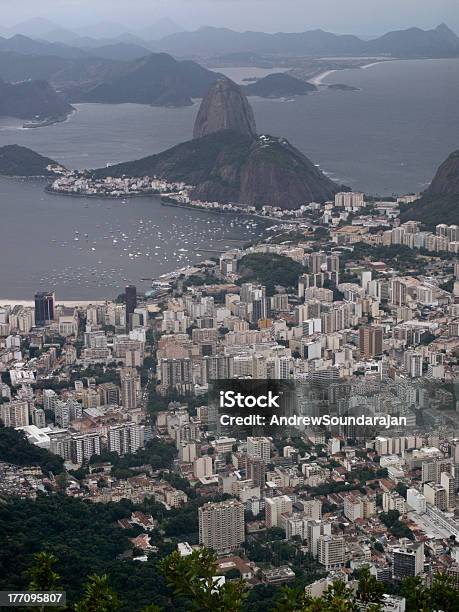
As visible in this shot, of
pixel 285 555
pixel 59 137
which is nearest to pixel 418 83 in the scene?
pixel 59 137

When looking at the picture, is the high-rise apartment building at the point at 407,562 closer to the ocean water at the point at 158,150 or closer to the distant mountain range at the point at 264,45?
the ocean water at the point at 158,150

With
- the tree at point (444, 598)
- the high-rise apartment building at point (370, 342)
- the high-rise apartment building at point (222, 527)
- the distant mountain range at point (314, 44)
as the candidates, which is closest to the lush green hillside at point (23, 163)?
the high-rise apartment building at point (370, 342)

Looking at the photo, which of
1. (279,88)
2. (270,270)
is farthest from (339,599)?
(279,88)

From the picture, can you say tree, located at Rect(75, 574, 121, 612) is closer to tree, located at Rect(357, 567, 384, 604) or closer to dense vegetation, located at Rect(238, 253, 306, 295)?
tree, located at Rect(357, 567, 384, 604)

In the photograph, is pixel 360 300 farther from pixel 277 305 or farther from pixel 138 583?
pixel 138 583

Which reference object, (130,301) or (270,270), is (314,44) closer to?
(270,270)
